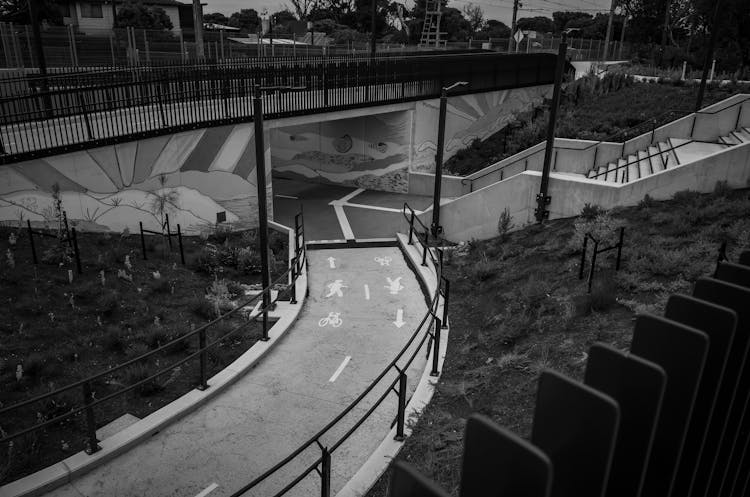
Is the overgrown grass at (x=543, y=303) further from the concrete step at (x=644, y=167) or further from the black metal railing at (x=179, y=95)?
the black metal railing at (x=179, y=95)

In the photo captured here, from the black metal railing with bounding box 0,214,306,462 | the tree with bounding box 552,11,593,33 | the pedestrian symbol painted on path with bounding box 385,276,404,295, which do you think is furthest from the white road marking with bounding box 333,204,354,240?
the tree with bounding box 552,11,593,33

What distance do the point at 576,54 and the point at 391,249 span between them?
156 feet

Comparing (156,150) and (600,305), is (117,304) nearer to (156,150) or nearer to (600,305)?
(156,150)

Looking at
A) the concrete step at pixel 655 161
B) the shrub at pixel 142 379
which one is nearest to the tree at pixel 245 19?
the concrete step at pixel 655 161

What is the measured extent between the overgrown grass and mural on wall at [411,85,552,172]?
504 inches

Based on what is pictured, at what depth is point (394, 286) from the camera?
14414 mm

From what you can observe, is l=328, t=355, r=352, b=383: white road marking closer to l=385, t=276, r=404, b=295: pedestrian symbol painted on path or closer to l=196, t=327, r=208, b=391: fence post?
l=196, t=327, r=208, b=391: fence post

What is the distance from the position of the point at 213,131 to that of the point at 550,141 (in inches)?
403

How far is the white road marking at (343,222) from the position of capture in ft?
65.4

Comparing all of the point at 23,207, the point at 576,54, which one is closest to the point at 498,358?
the point at 23,207

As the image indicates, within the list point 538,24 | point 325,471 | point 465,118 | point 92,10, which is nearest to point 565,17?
point 538,24

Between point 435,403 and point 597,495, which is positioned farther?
point 435,403

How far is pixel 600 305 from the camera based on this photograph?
9.34 m

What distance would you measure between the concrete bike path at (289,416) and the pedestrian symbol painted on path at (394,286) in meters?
0.42
